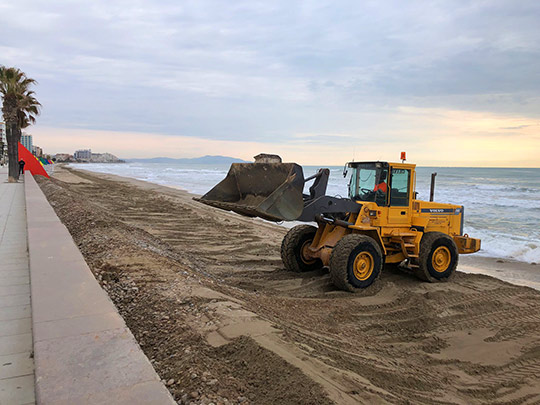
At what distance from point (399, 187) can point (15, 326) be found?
20.8 feet

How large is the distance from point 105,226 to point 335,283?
5.32m

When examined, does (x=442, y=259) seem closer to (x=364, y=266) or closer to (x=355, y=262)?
(x=364, y=266)

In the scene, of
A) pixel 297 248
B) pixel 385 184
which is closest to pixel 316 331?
pixel 297 248

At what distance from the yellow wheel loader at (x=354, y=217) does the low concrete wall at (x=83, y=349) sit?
3.10 meters

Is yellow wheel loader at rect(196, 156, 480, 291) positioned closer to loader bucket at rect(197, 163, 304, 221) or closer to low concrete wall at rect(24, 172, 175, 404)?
loader bucket at rect(197, 163, 304, 221)

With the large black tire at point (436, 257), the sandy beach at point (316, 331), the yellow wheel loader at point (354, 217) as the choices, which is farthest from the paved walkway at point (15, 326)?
the large black tire at point (436, 257)

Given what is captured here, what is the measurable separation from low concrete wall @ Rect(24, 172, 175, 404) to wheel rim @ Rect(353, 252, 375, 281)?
4.36 m

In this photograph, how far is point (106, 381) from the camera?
2.46 m

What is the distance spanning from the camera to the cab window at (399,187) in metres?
7.57

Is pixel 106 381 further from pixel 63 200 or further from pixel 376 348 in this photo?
pixel 63 200

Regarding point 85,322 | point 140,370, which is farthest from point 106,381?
point 85,322

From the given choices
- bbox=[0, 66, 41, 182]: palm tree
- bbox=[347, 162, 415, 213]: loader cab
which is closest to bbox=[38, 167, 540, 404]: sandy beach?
bbox=[347, 162, 415, 213]: loader cab

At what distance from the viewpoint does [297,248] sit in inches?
328

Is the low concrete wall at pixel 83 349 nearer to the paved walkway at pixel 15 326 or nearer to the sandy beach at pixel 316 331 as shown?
the paved walkway at pixel 15 326
